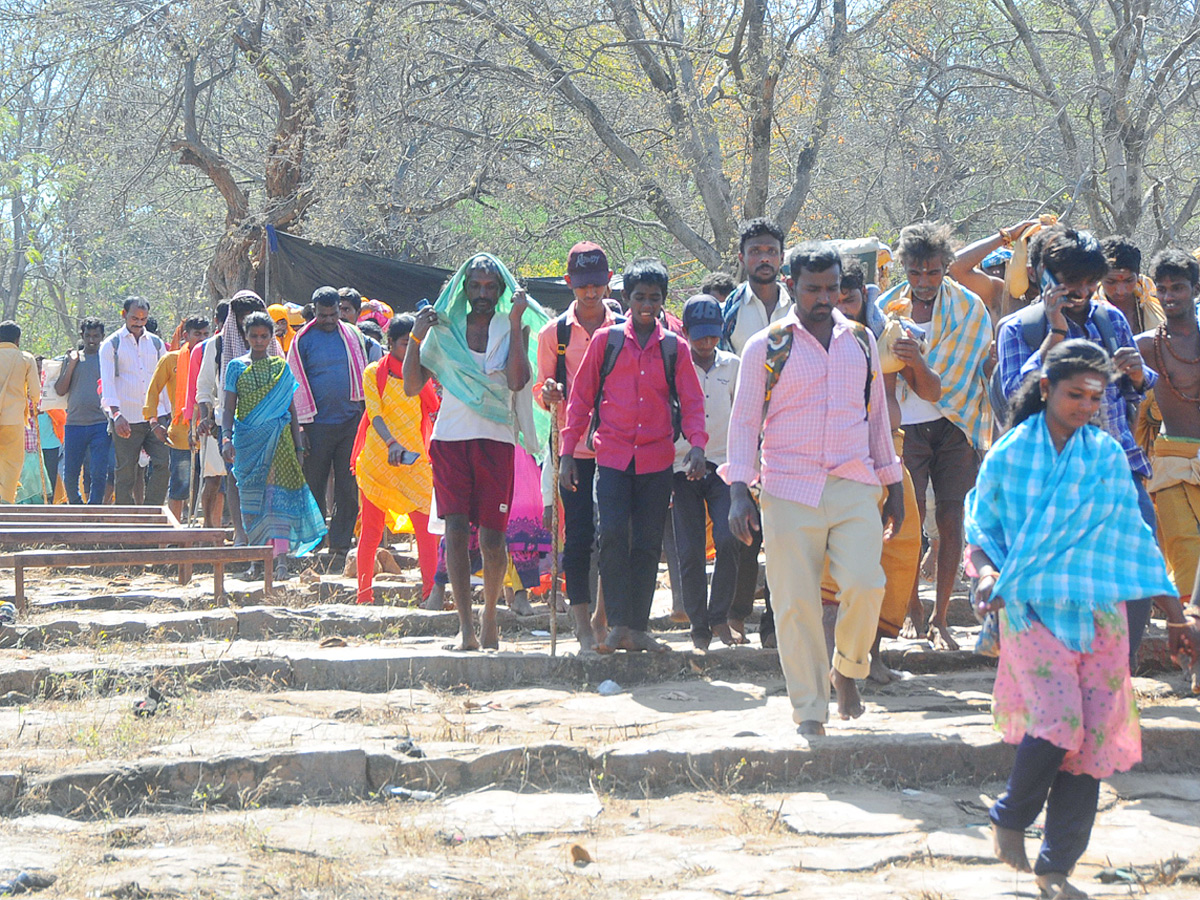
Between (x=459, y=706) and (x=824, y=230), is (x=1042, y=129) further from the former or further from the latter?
(x=459, y=706)

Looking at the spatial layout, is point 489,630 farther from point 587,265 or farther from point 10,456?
point 10,456

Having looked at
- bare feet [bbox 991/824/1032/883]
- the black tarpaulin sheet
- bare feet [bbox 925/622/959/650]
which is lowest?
bare feet [bbox 991/824/1032/883]

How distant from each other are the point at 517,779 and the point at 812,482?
154cm

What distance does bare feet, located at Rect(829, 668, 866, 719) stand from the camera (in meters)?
5.52

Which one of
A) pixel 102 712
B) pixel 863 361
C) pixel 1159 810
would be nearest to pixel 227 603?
pixel 102 712

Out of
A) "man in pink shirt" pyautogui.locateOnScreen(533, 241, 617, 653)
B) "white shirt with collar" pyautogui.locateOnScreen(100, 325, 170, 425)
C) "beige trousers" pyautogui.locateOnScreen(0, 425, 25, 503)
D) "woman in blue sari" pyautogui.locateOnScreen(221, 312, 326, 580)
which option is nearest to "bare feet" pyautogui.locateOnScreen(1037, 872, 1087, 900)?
"man in pink shirt" pyautogui.locateOnScreen(533, 241, 617, 653)

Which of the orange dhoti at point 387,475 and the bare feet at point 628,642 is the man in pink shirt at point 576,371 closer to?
the bare feet at point 628,642

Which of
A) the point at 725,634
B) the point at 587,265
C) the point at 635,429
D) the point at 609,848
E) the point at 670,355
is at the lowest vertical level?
the point at 609,848

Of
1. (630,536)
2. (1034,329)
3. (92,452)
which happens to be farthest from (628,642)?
(92,452)

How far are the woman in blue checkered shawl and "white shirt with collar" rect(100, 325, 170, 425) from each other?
10025 millimetres

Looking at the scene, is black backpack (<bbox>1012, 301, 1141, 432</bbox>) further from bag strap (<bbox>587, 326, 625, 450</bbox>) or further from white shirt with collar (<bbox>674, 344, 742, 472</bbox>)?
white shirt with collar (<bbox>674, 344, 742, 472</bbox>)

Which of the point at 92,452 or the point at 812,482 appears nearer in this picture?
the point at 812,482

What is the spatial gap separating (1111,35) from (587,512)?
33.9 feet

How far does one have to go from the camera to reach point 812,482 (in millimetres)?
5078
